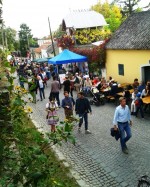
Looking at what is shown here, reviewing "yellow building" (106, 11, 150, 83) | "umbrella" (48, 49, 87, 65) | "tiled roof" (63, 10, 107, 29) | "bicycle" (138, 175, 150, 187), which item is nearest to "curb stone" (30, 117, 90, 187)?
"bicycle" (138, 175, 150, 187)

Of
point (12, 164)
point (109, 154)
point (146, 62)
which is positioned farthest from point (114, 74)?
point (12, 164)

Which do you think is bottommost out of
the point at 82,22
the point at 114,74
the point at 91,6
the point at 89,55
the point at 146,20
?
the point at 114,74

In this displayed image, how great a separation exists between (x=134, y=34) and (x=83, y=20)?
75.4 feet

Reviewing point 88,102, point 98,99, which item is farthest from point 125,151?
point 98,99

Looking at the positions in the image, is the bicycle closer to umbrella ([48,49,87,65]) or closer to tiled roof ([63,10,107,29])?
umbrella ([48,49,87,65])

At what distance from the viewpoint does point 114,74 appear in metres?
22.4

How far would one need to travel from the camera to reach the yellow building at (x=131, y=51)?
18.7m

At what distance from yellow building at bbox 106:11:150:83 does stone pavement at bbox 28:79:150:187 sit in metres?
6.56

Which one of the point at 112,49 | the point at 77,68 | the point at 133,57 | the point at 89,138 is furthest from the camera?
the point at 77,68

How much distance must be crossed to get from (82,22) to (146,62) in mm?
24902

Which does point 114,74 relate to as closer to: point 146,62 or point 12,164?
point 146,62

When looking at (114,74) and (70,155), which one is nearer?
(70,155)

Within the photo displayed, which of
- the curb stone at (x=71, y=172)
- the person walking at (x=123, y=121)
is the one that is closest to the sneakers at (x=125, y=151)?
the person walking at (x=123, y=121)

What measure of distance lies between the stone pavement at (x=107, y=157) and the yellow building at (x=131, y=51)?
6.56 meters
